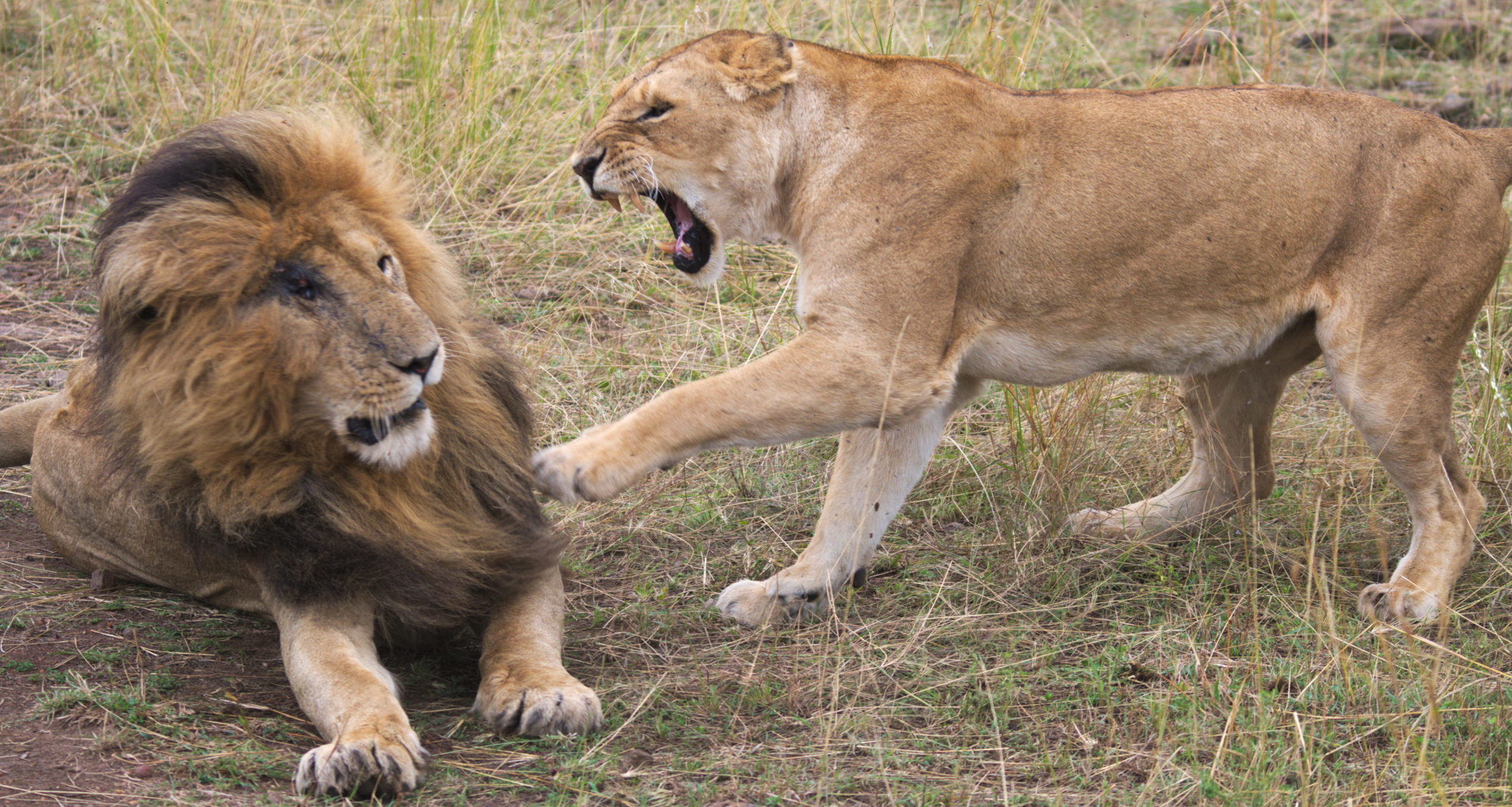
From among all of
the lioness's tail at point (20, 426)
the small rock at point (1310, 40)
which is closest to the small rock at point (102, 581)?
the lioness's tail at point (20, 426)

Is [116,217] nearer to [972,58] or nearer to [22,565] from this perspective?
[22,565]

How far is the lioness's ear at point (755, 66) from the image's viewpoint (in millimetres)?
3238

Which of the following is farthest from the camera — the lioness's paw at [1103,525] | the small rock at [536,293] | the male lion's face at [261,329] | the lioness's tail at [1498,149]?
the small rock at [536,293]

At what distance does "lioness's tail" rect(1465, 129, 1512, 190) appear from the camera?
3.46m

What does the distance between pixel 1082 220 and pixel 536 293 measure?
8.73ft

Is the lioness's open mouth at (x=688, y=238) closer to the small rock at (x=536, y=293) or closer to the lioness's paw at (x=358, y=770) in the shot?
the lioness's paw at (x=358, y=770)

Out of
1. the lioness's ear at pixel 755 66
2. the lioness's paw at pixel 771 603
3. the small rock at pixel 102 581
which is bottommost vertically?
the small rock at pixel 102 581

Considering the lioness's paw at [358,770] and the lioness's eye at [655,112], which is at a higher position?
A: the lioness's eye at [655,112]

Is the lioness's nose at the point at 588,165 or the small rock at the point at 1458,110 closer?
the lioness's nose at the point at 588,165

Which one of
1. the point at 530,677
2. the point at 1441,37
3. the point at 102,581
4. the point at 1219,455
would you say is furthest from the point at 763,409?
the point at 1441,37

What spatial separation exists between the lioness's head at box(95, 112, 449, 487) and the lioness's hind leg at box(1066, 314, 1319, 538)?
6.46 feet

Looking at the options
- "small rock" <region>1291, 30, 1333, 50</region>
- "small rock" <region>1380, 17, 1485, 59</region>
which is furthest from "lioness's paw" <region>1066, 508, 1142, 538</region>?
"small rock" <region>1380, 17, 1485, 59</region>

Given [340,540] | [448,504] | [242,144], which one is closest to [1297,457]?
[448,504]

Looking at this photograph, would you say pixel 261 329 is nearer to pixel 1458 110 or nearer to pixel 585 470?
pixel 585 470
